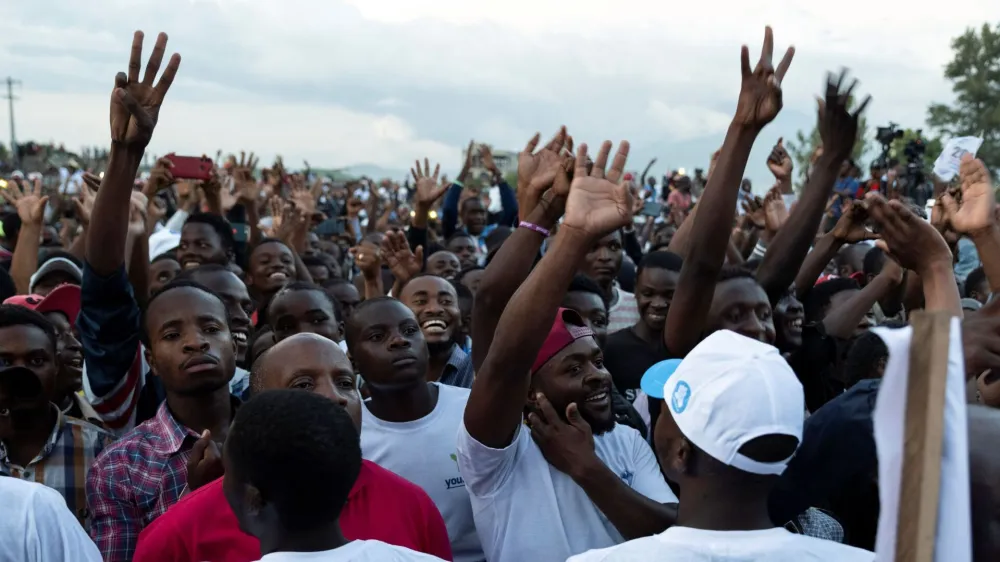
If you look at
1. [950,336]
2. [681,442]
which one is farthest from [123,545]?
[950,336]

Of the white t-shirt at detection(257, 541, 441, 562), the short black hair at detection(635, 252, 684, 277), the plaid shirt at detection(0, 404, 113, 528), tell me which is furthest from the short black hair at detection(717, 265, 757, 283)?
the plaid shirt at detection(0, 404, 113, 528)

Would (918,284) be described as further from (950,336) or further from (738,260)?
(950,336)

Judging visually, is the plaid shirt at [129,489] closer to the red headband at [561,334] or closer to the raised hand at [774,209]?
the red headband at [561,334]

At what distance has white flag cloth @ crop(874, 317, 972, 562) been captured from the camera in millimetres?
1518

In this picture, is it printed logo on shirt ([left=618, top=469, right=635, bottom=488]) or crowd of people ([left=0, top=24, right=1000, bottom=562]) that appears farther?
printed logo on shirt ([left=618, top=469, right=635, bottom=488])

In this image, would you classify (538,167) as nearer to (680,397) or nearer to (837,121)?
(837,121)

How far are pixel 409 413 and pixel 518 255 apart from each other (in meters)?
0.80

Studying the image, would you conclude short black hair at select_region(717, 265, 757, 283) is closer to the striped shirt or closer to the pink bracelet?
the pink bracelet

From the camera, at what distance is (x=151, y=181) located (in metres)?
6.22

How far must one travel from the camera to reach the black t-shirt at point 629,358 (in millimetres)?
4523

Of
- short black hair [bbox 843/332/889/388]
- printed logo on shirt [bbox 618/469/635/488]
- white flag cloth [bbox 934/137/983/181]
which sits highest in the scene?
white flag cloth [bbox 934/137/983/181]

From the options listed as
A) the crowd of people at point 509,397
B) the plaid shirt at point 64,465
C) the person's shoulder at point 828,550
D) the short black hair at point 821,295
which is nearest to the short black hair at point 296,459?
the crowd of people at point 509,397

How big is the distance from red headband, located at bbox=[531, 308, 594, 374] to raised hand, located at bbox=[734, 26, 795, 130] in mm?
941

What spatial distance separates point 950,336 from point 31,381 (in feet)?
10.0
